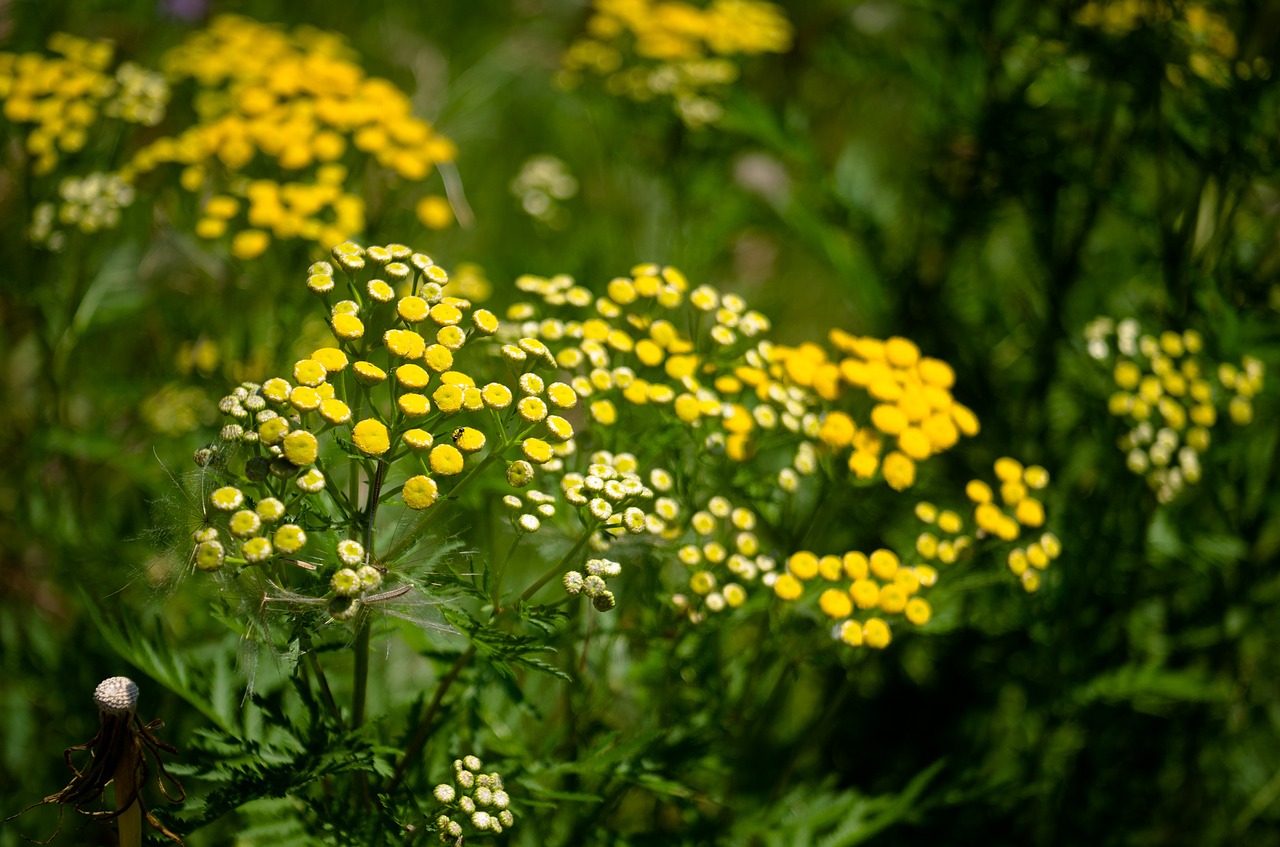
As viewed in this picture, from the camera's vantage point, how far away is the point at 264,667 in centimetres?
220

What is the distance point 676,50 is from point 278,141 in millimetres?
1660

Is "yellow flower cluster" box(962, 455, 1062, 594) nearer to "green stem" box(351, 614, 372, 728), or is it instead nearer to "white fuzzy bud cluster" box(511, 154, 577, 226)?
"green stem" box(351, 614, 372, 728)

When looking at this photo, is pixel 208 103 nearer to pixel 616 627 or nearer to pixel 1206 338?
pixel 616 627

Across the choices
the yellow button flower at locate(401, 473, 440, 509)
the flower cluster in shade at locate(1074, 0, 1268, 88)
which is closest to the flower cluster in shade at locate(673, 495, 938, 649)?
the yellow button flower at locate(401, 473, 440, 509)

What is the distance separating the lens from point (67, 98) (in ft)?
9.17

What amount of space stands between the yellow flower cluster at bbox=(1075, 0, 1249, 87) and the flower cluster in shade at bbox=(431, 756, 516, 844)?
2.31m

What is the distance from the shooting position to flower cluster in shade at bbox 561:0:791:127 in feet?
11.6

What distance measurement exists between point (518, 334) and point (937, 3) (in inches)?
70.6

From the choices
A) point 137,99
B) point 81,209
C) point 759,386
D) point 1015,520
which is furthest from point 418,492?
point 137,99

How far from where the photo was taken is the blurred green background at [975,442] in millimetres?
2395

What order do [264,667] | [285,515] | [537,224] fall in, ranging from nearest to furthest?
1. [285,515]
2. [264,667]
3. [537,224]

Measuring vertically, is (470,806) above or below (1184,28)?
below

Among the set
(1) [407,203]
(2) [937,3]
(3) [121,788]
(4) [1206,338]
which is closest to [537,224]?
(1) [407,203]

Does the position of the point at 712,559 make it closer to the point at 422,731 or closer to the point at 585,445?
the point at 585,445
